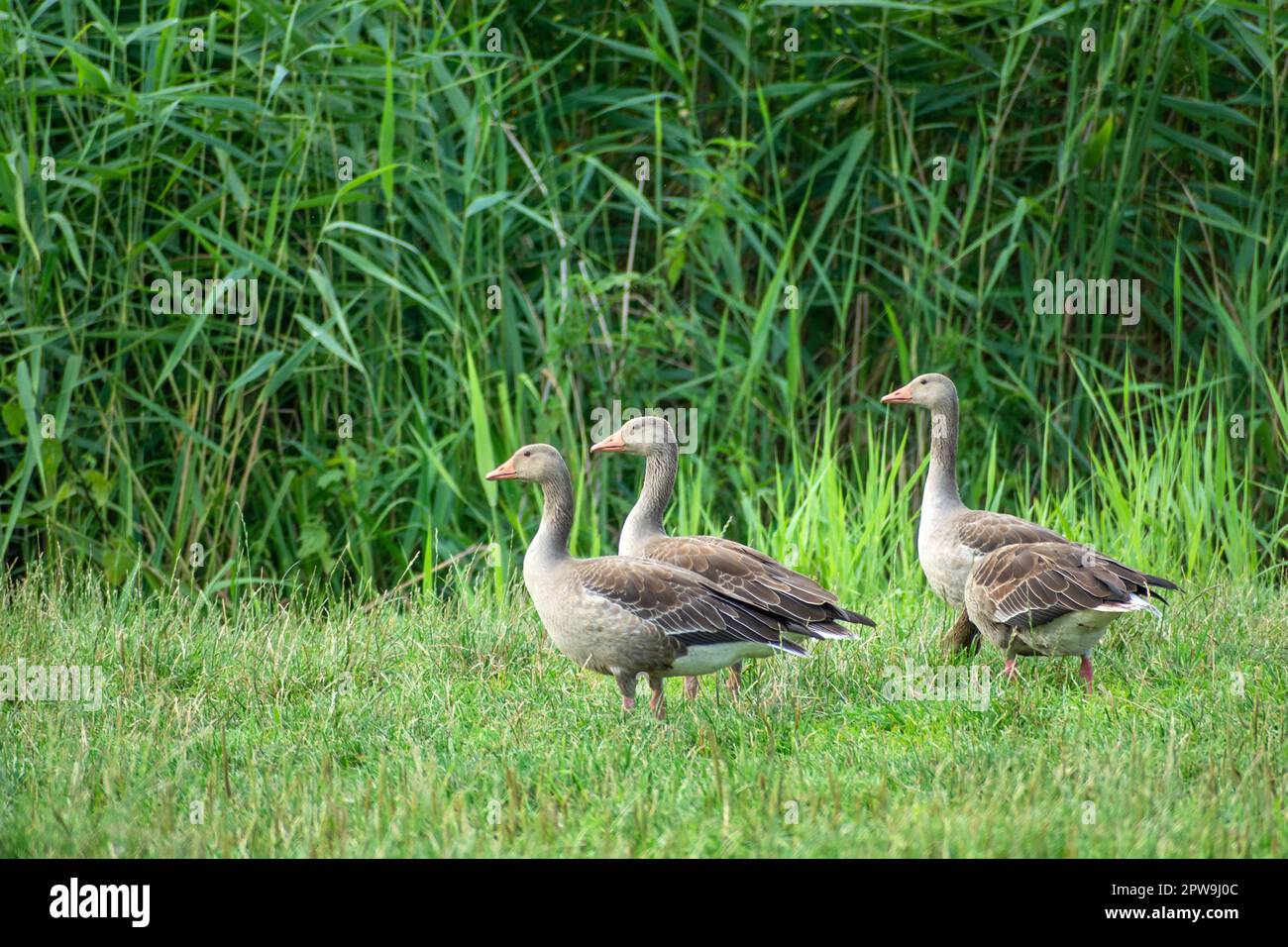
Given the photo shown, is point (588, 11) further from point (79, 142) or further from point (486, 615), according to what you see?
point (486, 615)

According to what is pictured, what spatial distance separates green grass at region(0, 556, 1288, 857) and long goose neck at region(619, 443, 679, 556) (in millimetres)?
652

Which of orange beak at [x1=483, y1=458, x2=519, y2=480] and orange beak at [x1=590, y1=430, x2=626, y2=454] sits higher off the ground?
orange beak at [x1=590, y1=430, x2=626, y2=454]

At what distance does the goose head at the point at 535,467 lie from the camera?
631cm

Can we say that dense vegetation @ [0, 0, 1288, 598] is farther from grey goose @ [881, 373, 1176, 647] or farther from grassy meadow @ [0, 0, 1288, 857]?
grey goose @ [881, 373, 1176, 647]

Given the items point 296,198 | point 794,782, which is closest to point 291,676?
point 794,782

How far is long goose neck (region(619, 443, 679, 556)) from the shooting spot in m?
6.86

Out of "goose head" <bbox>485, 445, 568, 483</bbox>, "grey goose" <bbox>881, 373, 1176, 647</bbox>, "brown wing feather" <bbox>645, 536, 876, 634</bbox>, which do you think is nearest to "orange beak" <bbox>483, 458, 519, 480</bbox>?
"goose head" <bbox>485, 445, 568, 483</bbox>

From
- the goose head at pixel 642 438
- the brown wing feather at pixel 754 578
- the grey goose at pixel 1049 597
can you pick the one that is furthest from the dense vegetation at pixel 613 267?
the grey goose at pixel 1049 597

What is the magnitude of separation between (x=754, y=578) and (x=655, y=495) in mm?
1057

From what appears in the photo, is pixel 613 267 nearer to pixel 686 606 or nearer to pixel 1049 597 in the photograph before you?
pixel 686 606

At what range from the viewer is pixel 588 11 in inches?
368

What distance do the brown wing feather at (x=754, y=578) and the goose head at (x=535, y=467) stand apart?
54 cm

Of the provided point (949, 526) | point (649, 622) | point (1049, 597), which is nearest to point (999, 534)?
point (949, 526)

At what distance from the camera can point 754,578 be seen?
5.96 m
